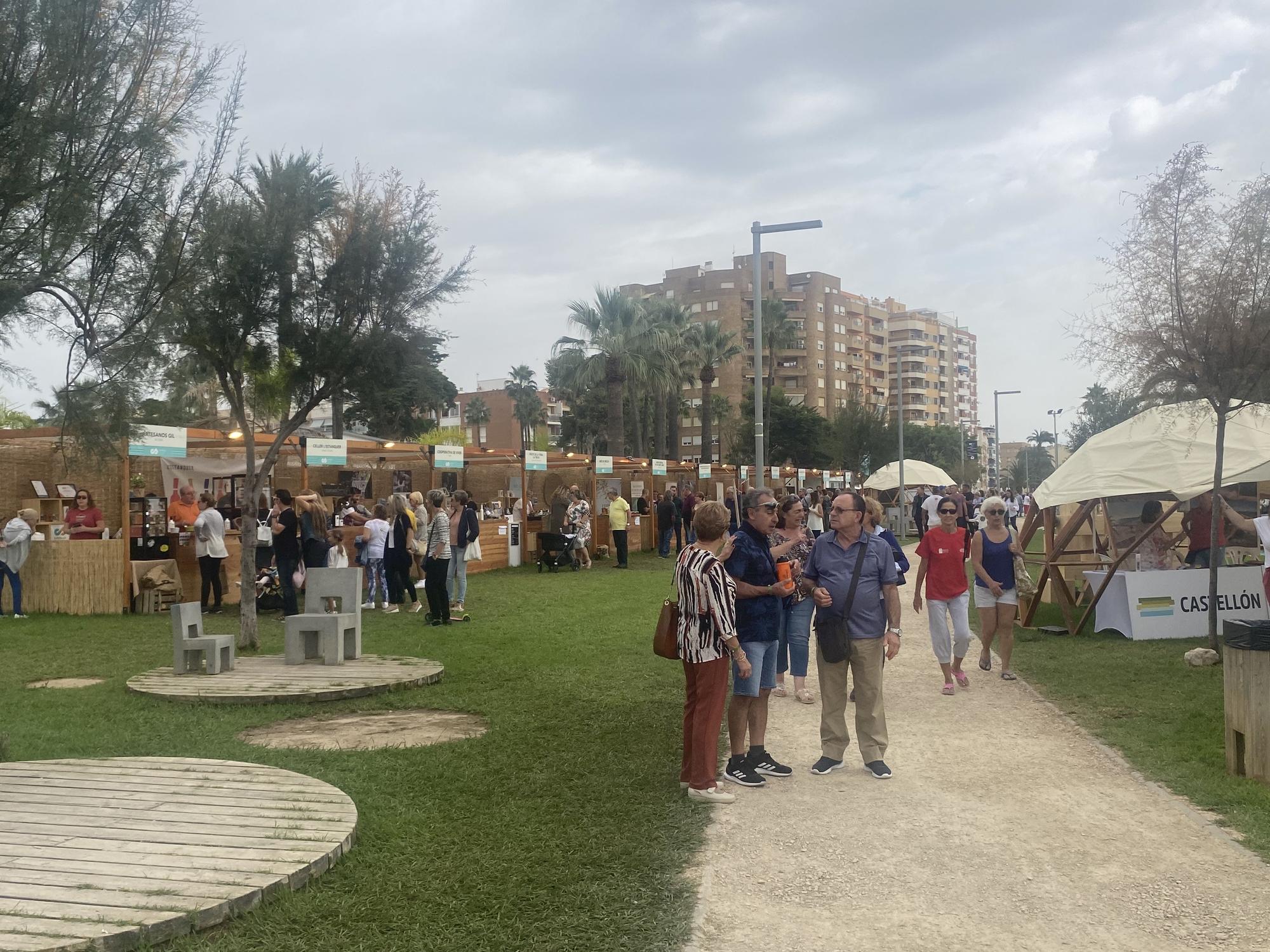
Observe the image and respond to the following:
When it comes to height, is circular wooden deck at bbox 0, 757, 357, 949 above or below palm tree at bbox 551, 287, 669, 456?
below

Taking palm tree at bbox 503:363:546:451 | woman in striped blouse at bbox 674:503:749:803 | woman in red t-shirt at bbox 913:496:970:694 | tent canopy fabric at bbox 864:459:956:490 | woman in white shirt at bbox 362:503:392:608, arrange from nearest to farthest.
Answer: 1. woman in striped blouse at bbox 674:503:749:803
2. woman in red t-shirt at bbox 913:496:970:694
3. woman in white shirt at bbox 362:503:392:608
4. tent canopy fabric at bbox 864:459:956:490
5. palm tree at bbox 503:363:546:451

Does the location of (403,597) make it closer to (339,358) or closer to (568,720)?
(339,358)

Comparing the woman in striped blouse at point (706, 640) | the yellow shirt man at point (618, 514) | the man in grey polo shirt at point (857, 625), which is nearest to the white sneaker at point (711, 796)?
the woman in striped blouse at point (706, 640)

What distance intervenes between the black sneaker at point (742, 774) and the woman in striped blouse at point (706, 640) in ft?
1.00

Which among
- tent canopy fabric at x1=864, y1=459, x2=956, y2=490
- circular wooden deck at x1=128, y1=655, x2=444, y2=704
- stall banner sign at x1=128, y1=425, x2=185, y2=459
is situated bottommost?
circular wooden deck at x1=128, y1=655, x2=444, y2=704

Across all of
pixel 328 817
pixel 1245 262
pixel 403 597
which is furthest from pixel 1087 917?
pixel 403 597

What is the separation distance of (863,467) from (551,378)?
617 inches

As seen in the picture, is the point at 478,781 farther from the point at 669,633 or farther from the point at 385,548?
the point at 385,548

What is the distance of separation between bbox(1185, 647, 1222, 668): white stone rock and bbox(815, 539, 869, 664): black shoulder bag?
5229mm

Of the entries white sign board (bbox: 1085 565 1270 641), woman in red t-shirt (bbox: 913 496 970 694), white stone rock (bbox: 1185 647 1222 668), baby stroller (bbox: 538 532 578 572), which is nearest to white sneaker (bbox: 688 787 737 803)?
woman in red t-shirt (bbox: 913 496 970 694)

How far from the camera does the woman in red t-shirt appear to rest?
921 cm

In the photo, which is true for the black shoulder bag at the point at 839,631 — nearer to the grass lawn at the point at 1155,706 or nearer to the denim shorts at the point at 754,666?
the denim shorts at the point at 754,666

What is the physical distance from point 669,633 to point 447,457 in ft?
53.1

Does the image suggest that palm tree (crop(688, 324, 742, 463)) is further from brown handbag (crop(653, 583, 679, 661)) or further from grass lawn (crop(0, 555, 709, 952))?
brown handbag (crop(653, 583, 679, 661))
